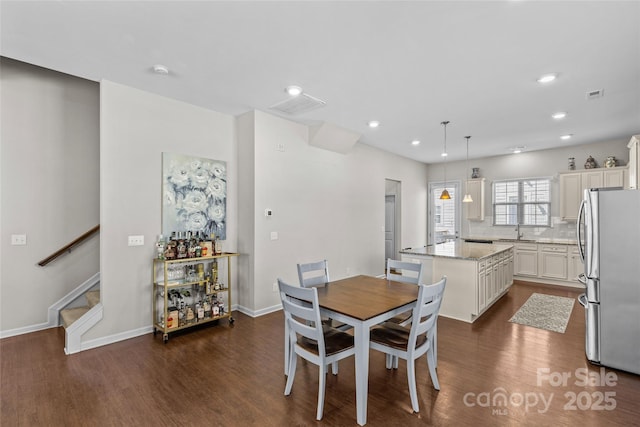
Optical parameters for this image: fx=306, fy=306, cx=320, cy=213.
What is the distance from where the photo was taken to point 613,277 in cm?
284

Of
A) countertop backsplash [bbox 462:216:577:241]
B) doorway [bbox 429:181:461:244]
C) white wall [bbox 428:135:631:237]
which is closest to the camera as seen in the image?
white wall [bbox 428:135:631:237]

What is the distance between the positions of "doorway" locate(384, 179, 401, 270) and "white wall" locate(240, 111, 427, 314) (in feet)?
1.47

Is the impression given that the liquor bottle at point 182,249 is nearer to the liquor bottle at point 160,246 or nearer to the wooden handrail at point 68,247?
the liquor bottle at point 160,246

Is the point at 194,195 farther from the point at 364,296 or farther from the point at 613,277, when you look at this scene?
the point at 613,277

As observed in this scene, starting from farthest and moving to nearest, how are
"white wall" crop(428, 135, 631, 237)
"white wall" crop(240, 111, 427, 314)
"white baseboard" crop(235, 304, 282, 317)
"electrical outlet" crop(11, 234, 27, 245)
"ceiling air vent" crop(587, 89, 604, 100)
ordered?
"white wall" crop(428, 135, 631, 237) < "white wall" crop(240, 111, 427, 314) < "white baseboard" crop(235, 304, 282, 317) < "ceiling air vent" crop(587, 89, 604, 100) < "electrical outlet" crop(11, 234, 27, 245)

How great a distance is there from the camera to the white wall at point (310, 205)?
4316 millimetres

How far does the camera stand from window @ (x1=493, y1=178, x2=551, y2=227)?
6.73 m

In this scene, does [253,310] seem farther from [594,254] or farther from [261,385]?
[594,254]

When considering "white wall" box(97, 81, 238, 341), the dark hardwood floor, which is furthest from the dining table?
"white wall" box(97, 81, 238, 341)

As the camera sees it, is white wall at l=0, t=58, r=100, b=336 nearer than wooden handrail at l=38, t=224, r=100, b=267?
Yes

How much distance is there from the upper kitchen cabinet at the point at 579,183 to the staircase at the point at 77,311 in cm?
812

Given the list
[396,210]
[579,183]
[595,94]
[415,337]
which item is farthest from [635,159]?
[415,337]

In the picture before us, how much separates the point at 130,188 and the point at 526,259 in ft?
23.5

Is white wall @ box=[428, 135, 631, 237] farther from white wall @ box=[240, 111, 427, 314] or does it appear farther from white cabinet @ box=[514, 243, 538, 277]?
white wall @ box=[240, 111, 427, 314]
